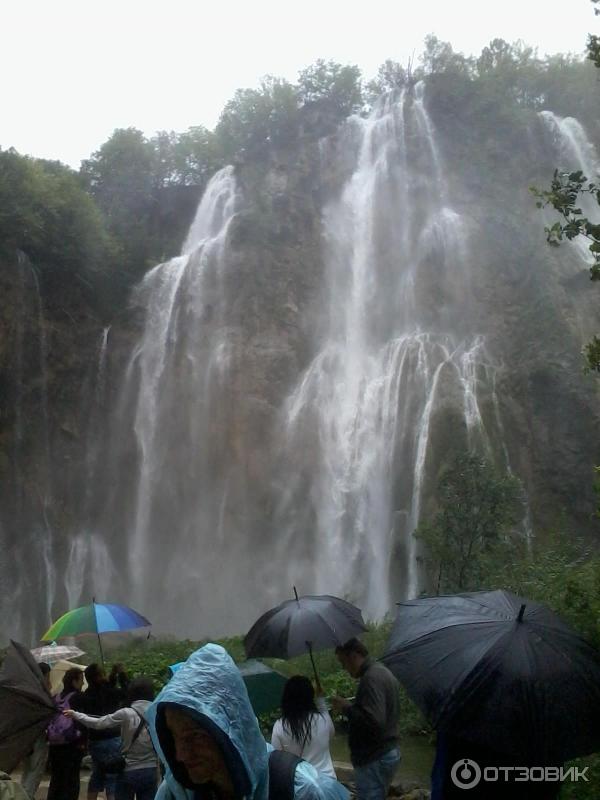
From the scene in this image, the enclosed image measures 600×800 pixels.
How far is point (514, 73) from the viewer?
112ft

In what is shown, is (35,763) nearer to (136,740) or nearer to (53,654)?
(136,740)

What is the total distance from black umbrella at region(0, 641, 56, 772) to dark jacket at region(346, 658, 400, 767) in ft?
7.81

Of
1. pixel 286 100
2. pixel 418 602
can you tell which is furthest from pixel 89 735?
pixel 286 100

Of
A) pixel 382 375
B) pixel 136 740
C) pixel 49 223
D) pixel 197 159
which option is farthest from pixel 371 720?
pixel 197 159

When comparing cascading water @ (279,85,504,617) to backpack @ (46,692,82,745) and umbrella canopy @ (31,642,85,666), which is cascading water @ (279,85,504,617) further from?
backpack @ (46,692,82,745)

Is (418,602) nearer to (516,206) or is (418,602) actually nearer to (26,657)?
(26,657)

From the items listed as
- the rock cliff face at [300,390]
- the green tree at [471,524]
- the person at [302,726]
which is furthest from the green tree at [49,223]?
the person at [302,726]

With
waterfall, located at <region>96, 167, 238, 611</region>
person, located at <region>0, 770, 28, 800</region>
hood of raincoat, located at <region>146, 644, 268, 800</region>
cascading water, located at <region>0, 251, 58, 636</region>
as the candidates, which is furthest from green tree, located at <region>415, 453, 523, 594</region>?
cascading water, located at <region>0, 251, 58, 636</region>

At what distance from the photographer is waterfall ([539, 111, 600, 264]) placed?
98.0ft

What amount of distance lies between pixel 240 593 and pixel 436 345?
947 cm

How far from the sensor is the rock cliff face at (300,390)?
21.5m

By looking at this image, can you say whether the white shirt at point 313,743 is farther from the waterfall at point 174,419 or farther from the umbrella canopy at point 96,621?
the waterfall at point 174,419

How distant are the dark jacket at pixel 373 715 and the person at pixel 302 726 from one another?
20.1 inches

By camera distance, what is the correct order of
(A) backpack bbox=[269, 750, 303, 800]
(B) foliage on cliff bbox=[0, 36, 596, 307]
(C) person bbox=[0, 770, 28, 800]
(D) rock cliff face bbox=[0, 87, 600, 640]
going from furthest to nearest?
(B) foliage on cliff bbox=[0, 36, 596, 307]
(D) rock cliff face bbox=[0, 87, 600, 640]
(C) person bbox=[0, 770, 28, 800]
(A) backpack bbox=[269, 750, 303, 800]
